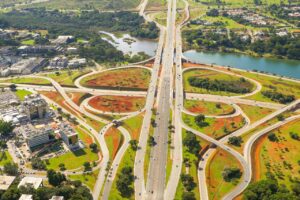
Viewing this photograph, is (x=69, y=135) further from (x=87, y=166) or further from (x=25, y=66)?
(x=25, y=66)

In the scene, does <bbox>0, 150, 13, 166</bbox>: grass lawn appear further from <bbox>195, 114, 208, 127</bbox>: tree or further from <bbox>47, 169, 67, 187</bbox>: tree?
<bbox>195, 114, 208, 127</bbox>: tree

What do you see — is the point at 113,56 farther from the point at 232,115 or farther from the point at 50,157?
the point at 50,157

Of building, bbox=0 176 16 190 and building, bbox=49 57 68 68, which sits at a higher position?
building, bbox=49 57 68 68

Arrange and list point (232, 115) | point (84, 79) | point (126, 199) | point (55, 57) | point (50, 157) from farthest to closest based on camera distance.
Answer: point (55, 57), point (84, 79), point (232, 115), point (50, 157), point (126, 199)

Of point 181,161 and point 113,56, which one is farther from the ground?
point 113,56

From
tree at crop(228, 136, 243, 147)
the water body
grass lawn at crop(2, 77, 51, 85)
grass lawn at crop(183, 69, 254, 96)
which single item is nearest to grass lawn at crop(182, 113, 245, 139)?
tree at crop(228, 136, 243, 147)

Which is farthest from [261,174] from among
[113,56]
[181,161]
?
[113,56]

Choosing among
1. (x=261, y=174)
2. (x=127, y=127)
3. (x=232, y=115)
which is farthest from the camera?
(x=232, y=115)
